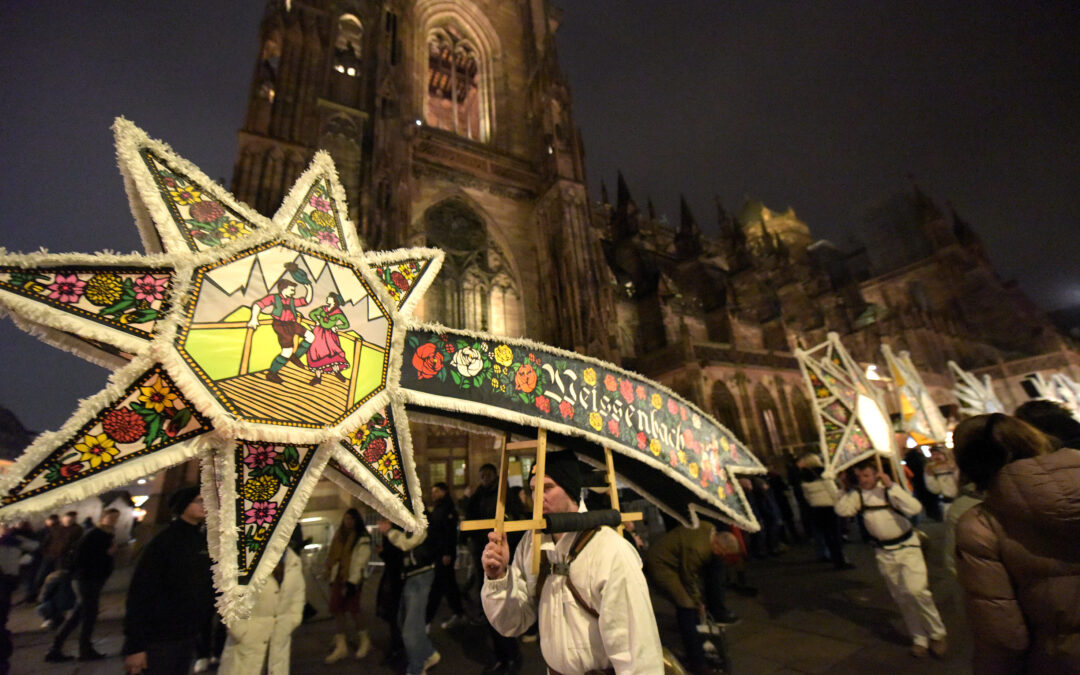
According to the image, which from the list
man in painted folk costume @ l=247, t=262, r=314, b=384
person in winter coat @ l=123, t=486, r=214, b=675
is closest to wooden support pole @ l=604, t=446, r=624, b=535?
man in painted folk costume @ l=247, t=262, r=314, b=384

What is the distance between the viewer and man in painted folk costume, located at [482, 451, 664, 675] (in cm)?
159

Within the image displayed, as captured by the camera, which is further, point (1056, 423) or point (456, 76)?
point (456, 76)

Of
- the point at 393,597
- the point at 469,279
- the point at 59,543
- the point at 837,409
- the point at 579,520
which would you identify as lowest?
the point at 393,597

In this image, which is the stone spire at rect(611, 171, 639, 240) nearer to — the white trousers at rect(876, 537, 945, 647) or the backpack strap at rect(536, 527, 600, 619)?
the white trousers at rect(876, 537, 945, 647)

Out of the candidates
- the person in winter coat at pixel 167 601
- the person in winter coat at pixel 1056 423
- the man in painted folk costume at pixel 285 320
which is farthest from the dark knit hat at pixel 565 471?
the person in winter coat at pixel 1056 423

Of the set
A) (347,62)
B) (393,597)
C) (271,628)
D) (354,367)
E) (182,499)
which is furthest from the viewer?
(347,62)

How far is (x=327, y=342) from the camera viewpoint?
154 centimetres

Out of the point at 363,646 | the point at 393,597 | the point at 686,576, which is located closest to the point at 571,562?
the point at 686,576

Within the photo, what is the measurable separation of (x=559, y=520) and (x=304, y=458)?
971mm

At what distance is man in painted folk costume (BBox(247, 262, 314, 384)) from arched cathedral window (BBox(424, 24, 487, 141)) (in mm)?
17548

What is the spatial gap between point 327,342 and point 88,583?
232 inches

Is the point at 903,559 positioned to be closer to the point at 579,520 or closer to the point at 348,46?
the point at 579,520

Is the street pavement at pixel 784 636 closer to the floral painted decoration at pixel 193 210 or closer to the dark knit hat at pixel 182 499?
the dark knit hat at pixel 182 499

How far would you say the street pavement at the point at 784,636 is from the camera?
351 cm
